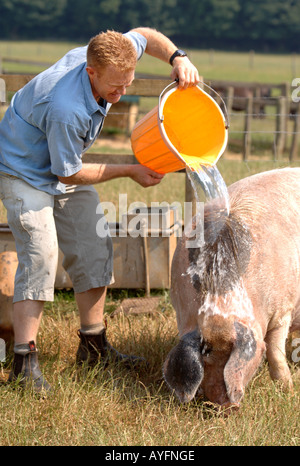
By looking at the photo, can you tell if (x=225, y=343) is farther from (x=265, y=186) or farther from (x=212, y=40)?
(x=212, y=40)

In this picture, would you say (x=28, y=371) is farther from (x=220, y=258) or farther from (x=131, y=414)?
(x=220, y=258)

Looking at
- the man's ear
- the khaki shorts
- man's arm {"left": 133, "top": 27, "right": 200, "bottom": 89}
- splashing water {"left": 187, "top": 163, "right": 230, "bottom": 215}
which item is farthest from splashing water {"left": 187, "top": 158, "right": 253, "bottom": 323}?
the khaki shorts

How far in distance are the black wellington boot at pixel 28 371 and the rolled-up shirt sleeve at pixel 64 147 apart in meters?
1.00

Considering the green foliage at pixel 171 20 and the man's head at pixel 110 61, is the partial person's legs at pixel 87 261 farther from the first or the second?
the green foliage at pixel 171 20

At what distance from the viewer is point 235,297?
3.21 metres

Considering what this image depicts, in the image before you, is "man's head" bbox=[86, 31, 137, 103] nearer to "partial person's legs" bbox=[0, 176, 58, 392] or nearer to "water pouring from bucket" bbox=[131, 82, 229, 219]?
"water pouring from bucket" bbox=[131, 82, 229, 219]

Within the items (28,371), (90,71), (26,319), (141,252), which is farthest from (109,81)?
(141,252)

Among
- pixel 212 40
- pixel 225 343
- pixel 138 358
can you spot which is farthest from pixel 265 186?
pixel 212 40

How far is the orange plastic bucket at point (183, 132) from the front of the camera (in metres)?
3.48

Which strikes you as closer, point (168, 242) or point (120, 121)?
point (168, 242)

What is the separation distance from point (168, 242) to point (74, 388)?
1.91 m

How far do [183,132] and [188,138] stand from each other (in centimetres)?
5

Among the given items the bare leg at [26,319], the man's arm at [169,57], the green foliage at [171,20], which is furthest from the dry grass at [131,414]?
the green foliage at [171,20]
